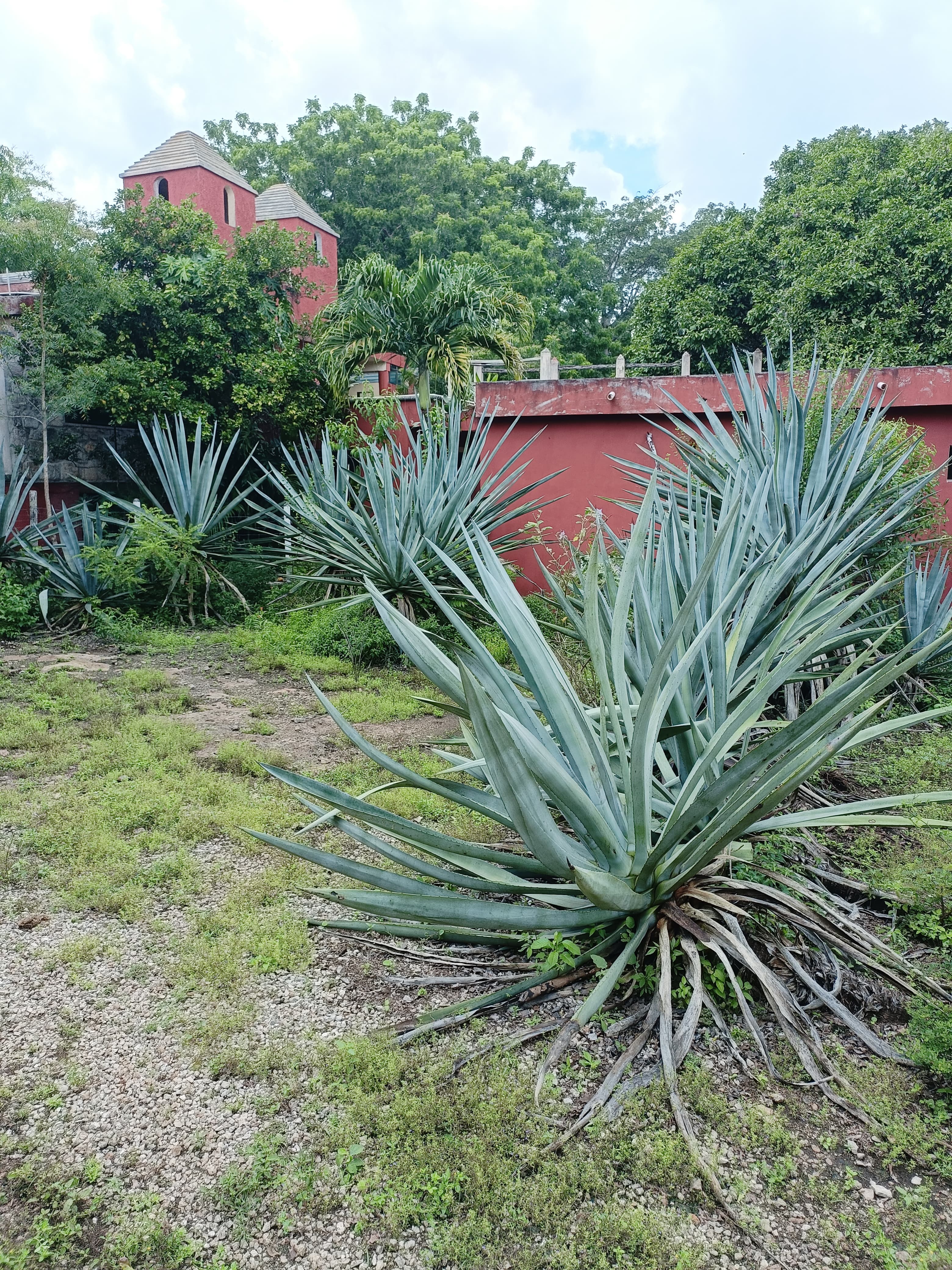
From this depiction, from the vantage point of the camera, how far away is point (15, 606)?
25.0ft

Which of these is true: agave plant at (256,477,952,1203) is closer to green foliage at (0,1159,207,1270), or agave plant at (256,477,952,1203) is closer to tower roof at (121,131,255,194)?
green foliage at (0,1159,207,1270)

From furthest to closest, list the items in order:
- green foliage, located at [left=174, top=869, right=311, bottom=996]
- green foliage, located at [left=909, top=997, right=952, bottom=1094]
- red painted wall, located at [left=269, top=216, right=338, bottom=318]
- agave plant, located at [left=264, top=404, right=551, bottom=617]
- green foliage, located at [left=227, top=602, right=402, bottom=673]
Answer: red painted wall, located at [left=269, top=216, right=338, bottom=318]
green foliage, located at [left=227, top=602, right=402, bottom=673]
agave plant, located at [left=264, top=404, right=551, bottom=617]
green foliage, located at [left=174, top=869, right=311, bottom=996]
green foliage, located at [left=909, top=997, right=952, bottom=1094]

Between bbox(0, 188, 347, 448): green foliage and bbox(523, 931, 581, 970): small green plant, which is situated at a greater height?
bbox(0, 188, 347, 448): green foliage

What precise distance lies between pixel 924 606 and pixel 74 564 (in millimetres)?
6952

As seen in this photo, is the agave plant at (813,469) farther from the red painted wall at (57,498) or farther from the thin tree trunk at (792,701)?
the red painted wall at (57,498)

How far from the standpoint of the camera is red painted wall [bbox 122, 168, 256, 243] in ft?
60.8

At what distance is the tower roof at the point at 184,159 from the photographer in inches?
733

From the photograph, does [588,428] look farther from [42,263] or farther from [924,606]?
[42,263]

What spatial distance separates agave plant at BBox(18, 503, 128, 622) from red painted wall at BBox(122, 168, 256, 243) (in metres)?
11.7

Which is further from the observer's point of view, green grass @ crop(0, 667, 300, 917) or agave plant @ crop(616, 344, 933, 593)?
agave plant @ crop(616, 344, 933, 593)

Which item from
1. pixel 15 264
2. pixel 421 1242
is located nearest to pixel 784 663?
pixel 421 1242

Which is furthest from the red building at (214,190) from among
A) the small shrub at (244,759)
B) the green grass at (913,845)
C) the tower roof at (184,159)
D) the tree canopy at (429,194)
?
the green grass at (913,845)

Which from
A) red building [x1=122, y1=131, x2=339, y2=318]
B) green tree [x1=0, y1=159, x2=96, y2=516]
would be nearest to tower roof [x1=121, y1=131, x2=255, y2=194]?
red building [x1=122, y1=131, x2=339, y2=318]

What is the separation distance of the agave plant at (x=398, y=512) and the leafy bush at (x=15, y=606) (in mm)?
2240
